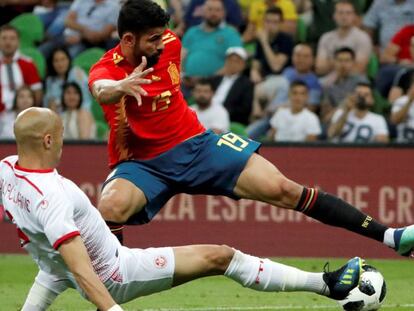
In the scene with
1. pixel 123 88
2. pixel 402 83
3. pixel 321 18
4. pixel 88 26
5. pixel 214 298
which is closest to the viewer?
pixel 123 88

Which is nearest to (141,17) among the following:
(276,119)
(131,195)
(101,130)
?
(131,195)

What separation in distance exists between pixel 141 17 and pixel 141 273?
7.18 ft

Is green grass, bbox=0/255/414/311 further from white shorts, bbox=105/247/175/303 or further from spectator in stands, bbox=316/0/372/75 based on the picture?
spectator in stands, bbox=316/0/372/75

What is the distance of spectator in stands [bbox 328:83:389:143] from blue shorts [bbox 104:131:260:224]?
5110 millimetres

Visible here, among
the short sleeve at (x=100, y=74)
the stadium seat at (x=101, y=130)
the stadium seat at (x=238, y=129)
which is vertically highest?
the short sleeve at (x=100, y=74)

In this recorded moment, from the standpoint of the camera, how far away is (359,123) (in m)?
13.3

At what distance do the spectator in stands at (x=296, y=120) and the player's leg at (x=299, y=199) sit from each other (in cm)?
529

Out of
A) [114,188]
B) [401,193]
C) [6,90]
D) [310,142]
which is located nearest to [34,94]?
[6,90]

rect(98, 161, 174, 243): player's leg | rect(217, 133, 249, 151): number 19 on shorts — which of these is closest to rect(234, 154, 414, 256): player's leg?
rect(217, 133, 249, 151): number 19 on shorts

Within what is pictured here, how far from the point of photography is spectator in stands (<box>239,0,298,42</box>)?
1518 centimetres

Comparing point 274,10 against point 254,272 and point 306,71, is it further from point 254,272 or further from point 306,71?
point 254,272

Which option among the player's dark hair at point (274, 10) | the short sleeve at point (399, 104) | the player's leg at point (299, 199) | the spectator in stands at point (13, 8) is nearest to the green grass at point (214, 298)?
the player's leg at point (299, 199)

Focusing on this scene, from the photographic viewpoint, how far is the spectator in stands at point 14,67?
47.9 ft

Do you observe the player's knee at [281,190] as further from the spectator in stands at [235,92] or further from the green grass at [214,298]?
the spectator in stands at [235,92]
